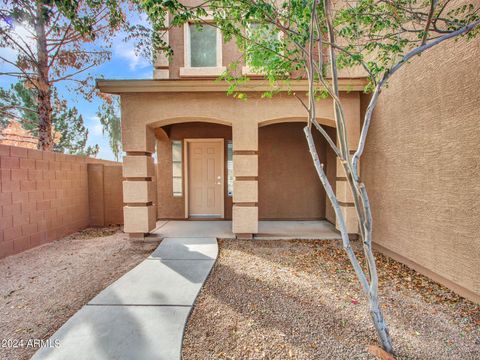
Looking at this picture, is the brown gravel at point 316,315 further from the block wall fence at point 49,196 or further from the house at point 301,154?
the block wall fence at point 49,196

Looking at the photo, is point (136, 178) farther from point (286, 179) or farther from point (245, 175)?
point (286, 179)

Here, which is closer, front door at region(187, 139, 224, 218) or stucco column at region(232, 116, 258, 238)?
stucco column at region(232, 116, 258, 238)

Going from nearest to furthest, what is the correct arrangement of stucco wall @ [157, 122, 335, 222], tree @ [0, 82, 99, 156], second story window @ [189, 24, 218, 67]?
second story window @ [189, 24, 218, 67] → stucco wall @ [157, 122, 335, 222] → tree @ [0, 82, 99, 156]

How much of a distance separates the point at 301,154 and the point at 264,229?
2537 mm

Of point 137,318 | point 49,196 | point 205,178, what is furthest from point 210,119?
point 49,196

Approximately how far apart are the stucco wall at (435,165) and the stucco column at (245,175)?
2.44 metres

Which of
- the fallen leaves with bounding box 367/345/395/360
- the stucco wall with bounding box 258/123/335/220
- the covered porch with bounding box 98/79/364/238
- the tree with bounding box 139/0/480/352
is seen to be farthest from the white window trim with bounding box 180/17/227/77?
the fallen leaves with bounding box 367/345/395/360

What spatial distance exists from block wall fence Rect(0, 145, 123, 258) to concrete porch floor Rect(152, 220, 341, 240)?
190 centimetres

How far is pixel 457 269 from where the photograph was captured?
2.90 metres

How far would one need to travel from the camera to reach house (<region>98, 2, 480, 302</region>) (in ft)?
9.43

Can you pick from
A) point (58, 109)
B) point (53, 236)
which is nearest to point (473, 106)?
point (53, 236)

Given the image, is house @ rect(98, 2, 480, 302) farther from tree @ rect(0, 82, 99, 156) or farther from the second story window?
tree @ rect(0, 82, 99, 156)

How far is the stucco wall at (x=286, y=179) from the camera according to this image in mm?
6746

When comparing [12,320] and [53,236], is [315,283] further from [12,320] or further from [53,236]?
[53,236]
